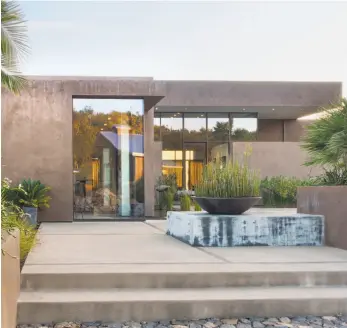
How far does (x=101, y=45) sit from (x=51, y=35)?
67.2 inches

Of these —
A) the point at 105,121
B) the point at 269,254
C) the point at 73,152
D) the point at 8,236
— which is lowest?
the point at 269,254

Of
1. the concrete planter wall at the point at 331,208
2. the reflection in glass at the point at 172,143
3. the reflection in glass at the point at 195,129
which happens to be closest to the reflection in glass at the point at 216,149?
the reflection in glass at the point at 195,129

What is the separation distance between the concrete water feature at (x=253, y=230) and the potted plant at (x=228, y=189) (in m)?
0.23

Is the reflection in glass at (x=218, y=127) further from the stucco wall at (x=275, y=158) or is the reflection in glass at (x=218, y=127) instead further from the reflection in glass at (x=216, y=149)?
the stucco wall at (x=275, y=158)

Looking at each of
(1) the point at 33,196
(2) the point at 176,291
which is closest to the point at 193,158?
(1) the point at 33,196

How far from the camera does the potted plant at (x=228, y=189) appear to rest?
7.32m

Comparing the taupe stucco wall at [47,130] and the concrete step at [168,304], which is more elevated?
the taupe stucco wall at [47,130]

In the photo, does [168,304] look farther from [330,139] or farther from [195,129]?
[195,129]

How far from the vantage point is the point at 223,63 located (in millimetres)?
19062

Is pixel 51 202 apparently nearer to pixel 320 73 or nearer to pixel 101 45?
pixel 101 45

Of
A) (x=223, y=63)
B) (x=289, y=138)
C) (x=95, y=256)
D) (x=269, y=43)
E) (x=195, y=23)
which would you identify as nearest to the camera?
(x=95, y=256)

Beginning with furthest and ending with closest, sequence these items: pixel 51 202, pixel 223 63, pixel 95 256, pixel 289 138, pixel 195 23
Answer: pixel 289 138 < pixel 223 63 < pixel 195 23 < pixel 51 202 < pixel 95 256

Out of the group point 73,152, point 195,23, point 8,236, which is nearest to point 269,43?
point 195,23

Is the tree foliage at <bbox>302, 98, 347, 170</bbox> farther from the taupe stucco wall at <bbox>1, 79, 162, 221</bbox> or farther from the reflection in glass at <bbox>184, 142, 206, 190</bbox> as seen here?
the reflection in glass at <bbox>184, 142, 206, 190</bbox>
